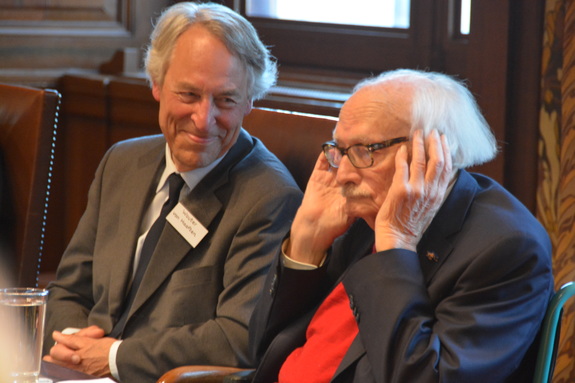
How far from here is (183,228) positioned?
271 centimetres

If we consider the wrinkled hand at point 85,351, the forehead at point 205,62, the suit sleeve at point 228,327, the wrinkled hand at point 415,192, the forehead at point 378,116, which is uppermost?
the forehead at point 205,62

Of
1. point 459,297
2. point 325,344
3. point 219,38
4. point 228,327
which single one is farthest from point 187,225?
point 459,297

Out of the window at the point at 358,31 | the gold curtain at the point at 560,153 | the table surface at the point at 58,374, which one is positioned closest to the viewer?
the table surface at the point at 58,374

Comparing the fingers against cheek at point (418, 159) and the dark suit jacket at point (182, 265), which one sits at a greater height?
the fingers against cheek at point (418, 159)

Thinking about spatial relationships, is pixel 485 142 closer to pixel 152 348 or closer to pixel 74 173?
pixel 152 348

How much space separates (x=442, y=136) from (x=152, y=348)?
3.49 feet

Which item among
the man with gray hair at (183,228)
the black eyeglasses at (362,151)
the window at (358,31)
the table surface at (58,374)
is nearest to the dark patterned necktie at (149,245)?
the man with gray hair at (183,228)

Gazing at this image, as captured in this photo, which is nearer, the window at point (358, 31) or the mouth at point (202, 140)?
the mouth at point (202, 140)

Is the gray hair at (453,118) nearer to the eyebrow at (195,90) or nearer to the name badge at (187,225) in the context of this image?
the eyebrow at (195,90)

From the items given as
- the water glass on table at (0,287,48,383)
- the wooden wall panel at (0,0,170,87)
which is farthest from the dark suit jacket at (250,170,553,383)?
the wooden wall panel at (0,0,170,87)

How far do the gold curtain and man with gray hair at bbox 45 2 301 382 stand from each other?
893 mm

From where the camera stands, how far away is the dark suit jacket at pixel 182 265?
2.55m

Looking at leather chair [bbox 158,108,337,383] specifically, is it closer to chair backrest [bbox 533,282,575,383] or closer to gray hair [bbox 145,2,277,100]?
gray hair [bbox 145,2,277,100]

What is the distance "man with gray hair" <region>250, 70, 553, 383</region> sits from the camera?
187cm
